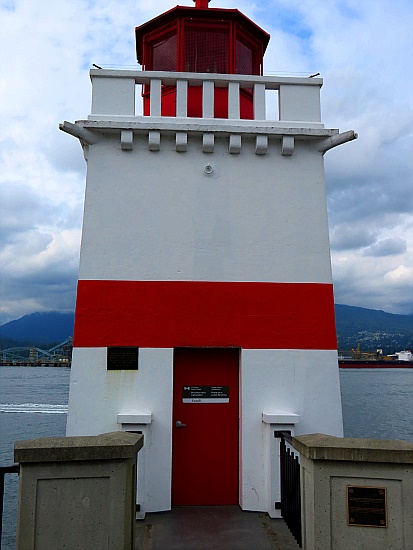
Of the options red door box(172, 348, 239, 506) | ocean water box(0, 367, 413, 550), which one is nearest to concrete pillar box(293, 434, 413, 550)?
red door box(172, 348, 239, 506)

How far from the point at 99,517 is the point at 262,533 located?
194 cm

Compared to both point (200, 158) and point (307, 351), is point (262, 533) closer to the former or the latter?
point (307, 351)

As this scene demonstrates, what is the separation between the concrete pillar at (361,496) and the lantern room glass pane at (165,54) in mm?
5751

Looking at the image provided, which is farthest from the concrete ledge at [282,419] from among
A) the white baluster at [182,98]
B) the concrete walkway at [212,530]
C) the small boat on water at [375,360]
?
the small boat on water at [375,360]

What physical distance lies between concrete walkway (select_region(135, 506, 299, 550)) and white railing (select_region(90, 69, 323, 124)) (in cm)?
458

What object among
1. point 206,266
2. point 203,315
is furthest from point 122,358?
point 206,266

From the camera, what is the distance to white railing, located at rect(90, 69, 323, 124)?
21.2 ft

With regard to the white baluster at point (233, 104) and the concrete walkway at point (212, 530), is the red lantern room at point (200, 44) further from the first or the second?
the concrete walkway at point (212, 530)

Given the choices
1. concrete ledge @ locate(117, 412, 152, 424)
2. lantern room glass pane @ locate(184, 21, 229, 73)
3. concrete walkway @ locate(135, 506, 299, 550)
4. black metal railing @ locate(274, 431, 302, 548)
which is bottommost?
concrete walkway @ locate(135, 506, 299, 550)

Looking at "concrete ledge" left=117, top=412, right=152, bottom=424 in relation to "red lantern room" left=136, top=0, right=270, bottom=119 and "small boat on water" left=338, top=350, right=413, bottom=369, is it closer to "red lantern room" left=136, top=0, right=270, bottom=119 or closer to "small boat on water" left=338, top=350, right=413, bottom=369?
"red lantern room" left=136, top=0, right=270, bottom=119

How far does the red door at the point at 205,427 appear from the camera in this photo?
6.13 metres

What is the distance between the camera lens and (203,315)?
625cm

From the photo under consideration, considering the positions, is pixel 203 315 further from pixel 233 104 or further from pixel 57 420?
pixel 57 420

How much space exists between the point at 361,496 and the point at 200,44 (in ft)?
20.2
